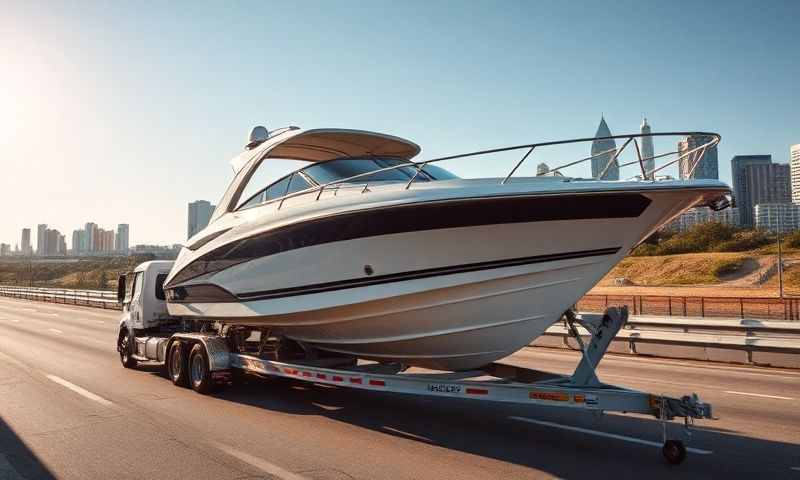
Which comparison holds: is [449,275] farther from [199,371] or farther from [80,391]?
[80,391]

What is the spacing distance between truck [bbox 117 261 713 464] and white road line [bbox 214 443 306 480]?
172 centimetres

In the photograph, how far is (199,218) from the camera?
35.8 feet

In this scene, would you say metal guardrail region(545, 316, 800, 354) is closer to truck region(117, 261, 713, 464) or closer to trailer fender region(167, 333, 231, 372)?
truck region(117, 261, 713, 464)

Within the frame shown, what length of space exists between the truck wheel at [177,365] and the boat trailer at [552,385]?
1771 millimetres

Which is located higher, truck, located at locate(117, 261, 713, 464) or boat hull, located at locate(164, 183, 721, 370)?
boat hull, located at locate(164, 183, 721, 370)

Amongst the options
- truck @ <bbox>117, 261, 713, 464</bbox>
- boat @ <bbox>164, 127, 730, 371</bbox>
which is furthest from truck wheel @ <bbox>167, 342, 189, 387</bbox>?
boat @ <bbox>164, 127, 730, 371</bbox>

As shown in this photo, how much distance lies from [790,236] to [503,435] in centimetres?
5737

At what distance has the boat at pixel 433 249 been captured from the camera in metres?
5.66

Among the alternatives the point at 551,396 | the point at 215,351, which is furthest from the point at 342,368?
the point at 551,396

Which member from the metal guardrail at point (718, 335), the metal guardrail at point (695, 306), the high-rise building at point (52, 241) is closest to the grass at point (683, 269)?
the metal guardrail at point (695, 306)

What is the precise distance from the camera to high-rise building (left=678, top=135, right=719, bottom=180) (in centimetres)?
556

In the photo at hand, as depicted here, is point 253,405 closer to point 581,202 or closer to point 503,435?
point 503,435

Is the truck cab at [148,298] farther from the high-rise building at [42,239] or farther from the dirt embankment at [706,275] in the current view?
the high-rise building at [42,239]

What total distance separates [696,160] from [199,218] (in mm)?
8430
